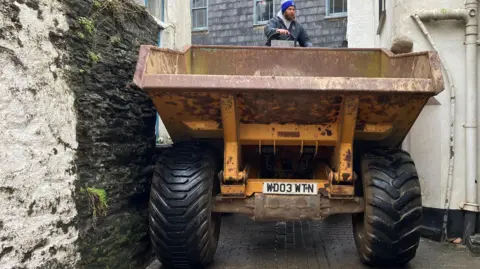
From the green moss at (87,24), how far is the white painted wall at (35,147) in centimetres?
27

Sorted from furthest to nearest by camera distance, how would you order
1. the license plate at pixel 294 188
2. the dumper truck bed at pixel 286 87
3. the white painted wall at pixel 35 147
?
1. the license plate at pixel 294 188
2. the dumper truck bed at pixel 286 87
3. the white painted wall at pixel 35 147

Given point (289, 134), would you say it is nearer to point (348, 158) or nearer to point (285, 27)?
point (348, 158)

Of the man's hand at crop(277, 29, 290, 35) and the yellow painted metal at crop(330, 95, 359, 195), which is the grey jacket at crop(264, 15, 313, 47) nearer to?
the man's hand at crop(277, 29, 290, 35)

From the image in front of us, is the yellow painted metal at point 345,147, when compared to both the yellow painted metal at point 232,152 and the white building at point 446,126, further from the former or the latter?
the white building at point 446,126

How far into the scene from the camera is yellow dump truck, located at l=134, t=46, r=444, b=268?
11.8 ft

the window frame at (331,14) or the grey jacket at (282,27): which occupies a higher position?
the window frame at (331,14)

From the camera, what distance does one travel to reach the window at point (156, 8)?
743cm

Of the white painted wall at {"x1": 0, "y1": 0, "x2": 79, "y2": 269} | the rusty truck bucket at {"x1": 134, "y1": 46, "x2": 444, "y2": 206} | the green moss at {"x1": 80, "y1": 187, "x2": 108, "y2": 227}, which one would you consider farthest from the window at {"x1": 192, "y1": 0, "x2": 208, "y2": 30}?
the white painted wall at {"x1": 0, "y1": 0, "x2": 79, "y2": 269}

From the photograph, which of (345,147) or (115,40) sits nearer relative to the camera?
(345,147)

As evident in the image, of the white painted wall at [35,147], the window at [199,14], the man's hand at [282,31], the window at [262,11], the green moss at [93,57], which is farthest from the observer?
the window at [199,14]

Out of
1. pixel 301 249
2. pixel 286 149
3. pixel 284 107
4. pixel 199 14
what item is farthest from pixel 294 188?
pixel 199 14

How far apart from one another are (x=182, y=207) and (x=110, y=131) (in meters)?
0.95

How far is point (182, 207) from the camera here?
3842 millimetres

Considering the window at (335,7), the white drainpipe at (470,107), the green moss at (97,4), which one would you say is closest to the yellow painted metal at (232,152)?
the green moss at (97,4)
